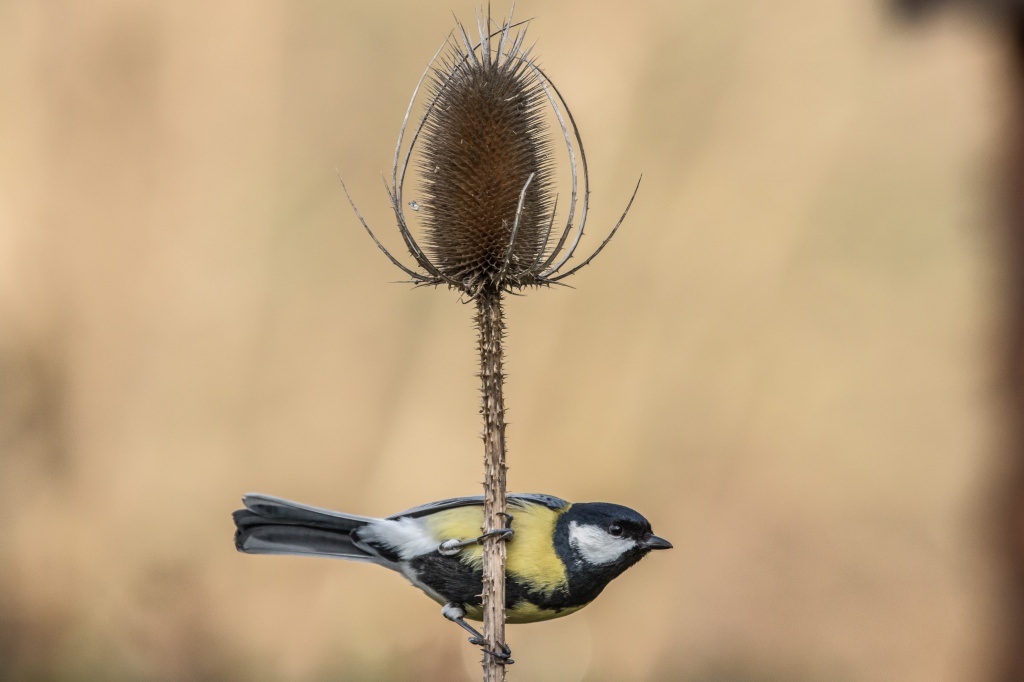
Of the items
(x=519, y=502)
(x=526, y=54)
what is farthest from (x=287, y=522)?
(x=526, y=54)

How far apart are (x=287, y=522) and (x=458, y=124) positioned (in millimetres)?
1242

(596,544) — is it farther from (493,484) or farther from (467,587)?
(493,484)

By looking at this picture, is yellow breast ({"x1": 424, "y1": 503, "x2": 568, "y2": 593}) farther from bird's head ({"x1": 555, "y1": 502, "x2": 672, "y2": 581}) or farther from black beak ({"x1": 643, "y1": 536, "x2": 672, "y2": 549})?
black beak ({"x1": 643, "y1": 536, "x2": 672, "y2": 549})

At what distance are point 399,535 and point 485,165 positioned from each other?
3.74 feet

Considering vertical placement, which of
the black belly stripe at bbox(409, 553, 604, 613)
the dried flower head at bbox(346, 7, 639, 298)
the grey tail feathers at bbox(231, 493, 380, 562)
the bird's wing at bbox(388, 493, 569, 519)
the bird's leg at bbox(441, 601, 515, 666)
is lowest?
the bird's leg at bbox(441, 601, 515, 666)

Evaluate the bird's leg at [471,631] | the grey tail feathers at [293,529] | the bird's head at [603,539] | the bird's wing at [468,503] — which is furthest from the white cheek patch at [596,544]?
the grey tail feathers at [293,529]

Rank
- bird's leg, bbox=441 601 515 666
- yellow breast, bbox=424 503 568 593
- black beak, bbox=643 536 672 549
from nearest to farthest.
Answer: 1. bird's leg, bbox=441 601 515 666
2. yellow breast, bbox=424 503 568 593
3. black beak, bbox=643 536 672 549

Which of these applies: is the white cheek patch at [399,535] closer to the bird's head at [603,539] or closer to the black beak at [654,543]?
the bird's head at [603,539]

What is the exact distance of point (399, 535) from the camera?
2.45m

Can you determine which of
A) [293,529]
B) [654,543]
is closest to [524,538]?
[654,543]

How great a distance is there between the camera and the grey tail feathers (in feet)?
7.69

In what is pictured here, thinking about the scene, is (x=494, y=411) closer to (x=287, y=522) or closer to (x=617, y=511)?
(x=617, y=511)

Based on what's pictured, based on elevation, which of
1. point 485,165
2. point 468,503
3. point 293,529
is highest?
point 485,165

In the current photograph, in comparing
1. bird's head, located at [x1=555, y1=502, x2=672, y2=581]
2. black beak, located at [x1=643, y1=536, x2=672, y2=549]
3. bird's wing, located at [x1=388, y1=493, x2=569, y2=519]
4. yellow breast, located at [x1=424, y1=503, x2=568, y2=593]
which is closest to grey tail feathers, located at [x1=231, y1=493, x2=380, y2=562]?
bird's wing, located at [x1=388, y1=493, x2=569, y2=519]
